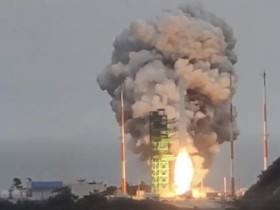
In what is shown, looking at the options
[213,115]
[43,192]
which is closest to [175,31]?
[213,115]

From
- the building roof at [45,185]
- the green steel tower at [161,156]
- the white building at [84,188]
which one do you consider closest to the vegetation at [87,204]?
the white building at [84,188]

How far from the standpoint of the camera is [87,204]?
41.1 metres

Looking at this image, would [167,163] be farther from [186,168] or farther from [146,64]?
[146,64]

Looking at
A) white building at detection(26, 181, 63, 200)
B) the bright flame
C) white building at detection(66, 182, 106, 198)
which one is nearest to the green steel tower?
the bright flame

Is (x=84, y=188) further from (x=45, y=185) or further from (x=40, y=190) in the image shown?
(x=45, y=185)

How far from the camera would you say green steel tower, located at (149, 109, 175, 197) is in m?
→ 49.4

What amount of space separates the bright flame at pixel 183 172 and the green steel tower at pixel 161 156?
0.38 m

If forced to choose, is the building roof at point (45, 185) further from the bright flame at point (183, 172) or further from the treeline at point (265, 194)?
the treeline at point (265, 194)

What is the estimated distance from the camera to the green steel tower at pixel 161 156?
162ft

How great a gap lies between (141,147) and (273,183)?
26.5 feet

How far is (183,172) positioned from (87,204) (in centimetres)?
904

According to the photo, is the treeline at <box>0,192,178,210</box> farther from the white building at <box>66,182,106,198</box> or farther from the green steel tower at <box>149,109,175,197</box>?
the green steel tower at <box>149,109,175,197</box>

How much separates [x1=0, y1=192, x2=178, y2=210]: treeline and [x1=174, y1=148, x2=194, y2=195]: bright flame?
589 cm

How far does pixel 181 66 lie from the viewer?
5050 cm
